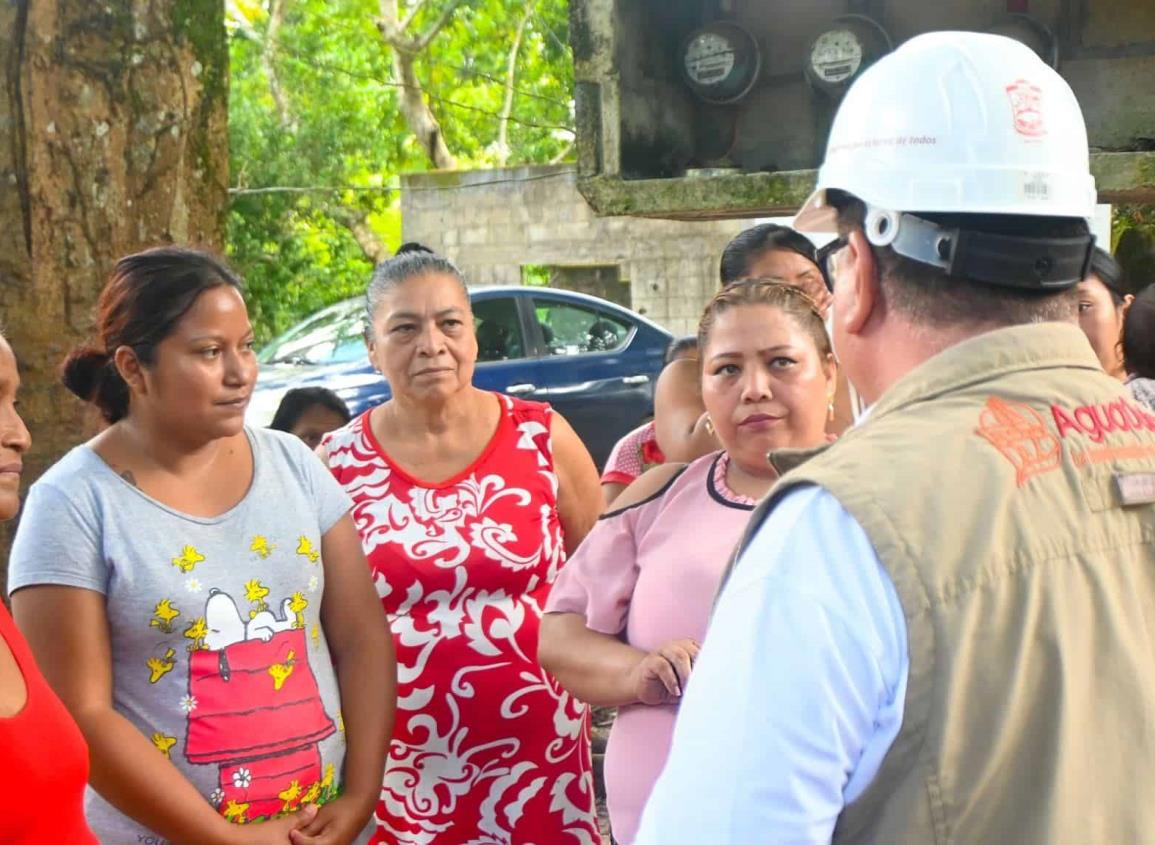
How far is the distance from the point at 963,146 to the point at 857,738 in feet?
1.88

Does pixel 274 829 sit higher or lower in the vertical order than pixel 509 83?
lower

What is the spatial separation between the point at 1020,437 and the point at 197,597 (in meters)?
1.60

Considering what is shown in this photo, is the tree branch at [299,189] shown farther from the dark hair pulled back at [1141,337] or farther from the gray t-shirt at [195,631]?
the gray t-shirt at [195,631]

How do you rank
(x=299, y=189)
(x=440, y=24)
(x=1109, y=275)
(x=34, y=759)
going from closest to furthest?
(x=34, y=759), (x=1109, y=275), (x=299, y=189), (x=440, y=24)

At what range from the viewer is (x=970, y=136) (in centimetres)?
129

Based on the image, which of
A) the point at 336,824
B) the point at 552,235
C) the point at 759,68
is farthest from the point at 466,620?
the point at 552,235

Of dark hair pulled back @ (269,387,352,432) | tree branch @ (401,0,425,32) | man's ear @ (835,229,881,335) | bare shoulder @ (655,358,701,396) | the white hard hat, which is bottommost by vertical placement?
dark hair pulled back @ (269,387,352,432)

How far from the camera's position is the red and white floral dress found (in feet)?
9.90

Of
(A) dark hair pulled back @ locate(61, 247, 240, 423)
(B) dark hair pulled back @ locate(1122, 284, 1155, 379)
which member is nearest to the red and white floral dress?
(A) dark hair pulled back @ locate(61, 247, 240, 423)

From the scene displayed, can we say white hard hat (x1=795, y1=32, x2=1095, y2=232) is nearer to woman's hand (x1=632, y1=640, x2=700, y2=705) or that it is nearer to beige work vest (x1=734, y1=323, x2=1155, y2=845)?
beige work vest (x1=734, y1=323, x2=1155, y2=845)

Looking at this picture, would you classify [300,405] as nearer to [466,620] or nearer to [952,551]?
[466,620]

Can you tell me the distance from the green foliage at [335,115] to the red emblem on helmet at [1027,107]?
1486 centimetres


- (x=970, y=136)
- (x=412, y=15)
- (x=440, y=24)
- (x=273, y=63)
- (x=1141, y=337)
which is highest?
(x=412, y=15)

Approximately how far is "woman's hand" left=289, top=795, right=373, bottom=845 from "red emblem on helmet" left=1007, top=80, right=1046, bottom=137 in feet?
5.93
